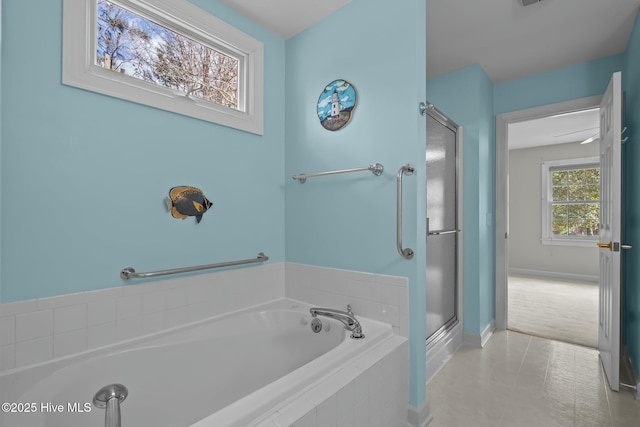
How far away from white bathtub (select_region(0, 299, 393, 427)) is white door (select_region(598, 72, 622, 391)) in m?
1.55

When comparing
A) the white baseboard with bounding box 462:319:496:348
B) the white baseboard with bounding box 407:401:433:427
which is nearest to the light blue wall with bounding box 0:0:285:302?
the white baseboard with bounding box 407:401:433:427

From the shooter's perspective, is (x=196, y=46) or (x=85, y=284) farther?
(x=196, y=46)

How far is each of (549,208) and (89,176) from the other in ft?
22.5

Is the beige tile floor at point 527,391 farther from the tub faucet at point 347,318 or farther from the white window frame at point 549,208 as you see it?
the white window frame at point 549,208

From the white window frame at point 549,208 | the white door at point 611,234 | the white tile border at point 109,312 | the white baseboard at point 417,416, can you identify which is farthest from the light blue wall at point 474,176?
the white window frame at point 549,208

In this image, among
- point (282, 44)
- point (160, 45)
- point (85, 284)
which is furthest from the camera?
point (282, 44)

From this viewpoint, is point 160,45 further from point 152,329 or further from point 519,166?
point 519,166

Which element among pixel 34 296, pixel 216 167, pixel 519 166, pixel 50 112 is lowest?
pixel 34 296

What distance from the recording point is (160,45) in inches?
69.2

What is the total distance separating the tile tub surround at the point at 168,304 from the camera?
128 cm

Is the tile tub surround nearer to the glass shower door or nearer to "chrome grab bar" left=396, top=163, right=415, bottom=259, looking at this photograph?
"chrome grab bar" left=396, top=163, right=415, bottom=259

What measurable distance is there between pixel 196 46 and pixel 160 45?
229 millimetres

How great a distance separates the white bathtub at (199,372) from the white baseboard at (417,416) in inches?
17.7

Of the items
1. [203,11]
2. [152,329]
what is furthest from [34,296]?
[203,11]
